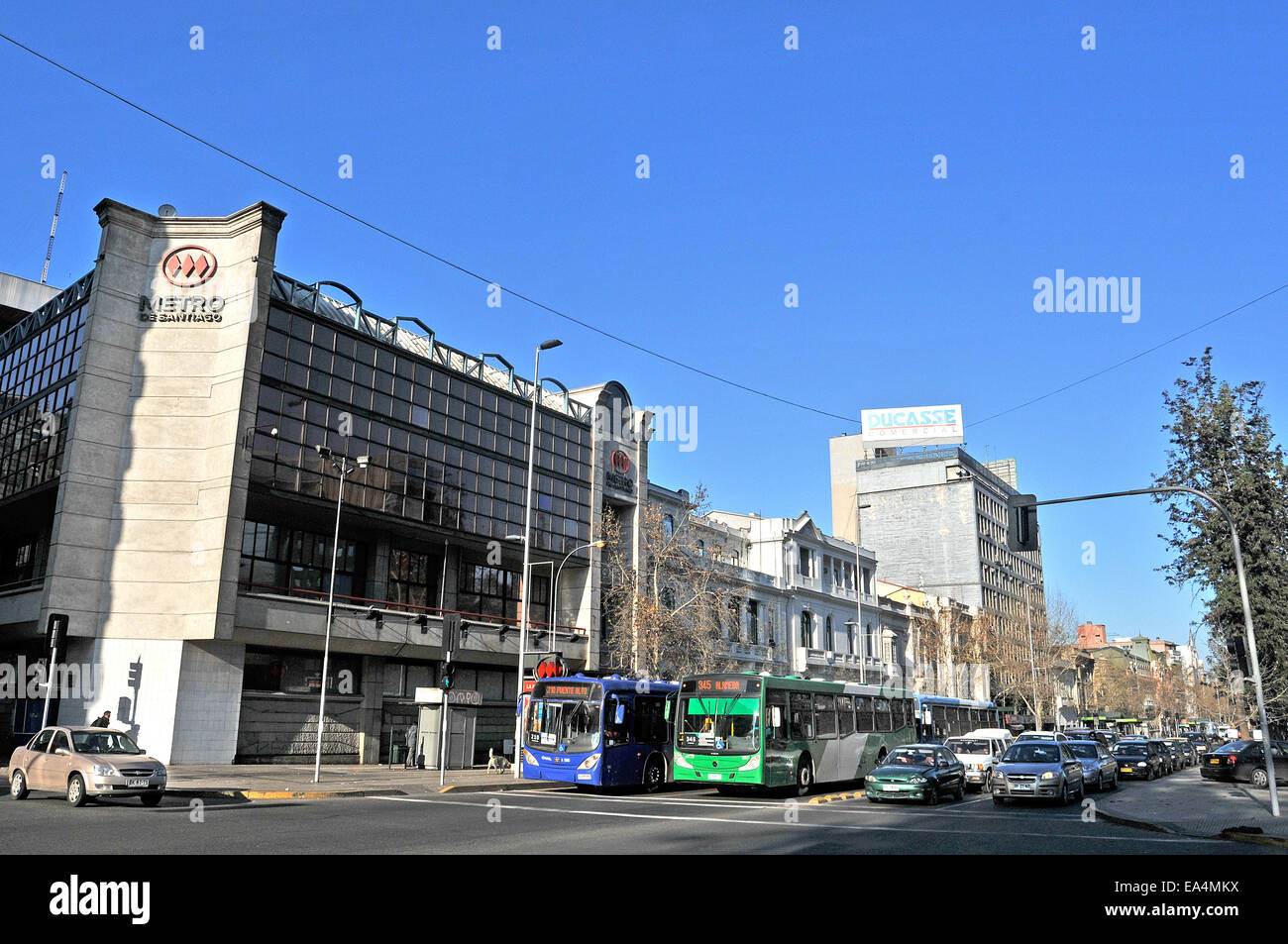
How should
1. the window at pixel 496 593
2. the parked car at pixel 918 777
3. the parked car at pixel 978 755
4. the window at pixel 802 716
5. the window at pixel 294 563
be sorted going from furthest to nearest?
1. the window at pixel 496 593
2. the window at pixel 294 563
3. the parked car at pixel 978 755
4. the window at pixel 802 716
5. the parked car at pixel 918 777

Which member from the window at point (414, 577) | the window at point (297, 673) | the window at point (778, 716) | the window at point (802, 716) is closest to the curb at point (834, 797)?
the window at point (802, 716)

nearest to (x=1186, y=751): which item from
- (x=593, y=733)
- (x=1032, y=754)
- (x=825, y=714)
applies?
(x=1032, y=754)

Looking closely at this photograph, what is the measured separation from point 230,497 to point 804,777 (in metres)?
21.2

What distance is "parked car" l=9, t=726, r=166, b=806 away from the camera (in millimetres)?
18500

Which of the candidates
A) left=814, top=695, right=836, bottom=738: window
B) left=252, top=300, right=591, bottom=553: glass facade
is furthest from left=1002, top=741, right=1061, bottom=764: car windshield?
left=252, top=300, right=591, bottom=553: glass facade

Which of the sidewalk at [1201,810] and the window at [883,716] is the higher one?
the window at [883,716]

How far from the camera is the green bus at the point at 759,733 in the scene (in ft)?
78.2

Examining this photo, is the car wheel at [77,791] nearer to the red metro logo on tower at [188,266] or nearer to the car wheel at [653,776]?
the car wheel at [653,776]

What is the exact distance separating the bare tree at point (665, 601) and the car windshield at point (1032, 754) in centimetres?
1662

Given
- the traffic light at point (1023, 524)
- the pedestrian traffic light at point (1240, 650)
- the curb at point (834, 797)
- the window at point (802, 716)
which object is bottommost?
the curb at point (834, 797)

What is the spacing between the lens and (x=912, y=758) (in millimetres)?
23109

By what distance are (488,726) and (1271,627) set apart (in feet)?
102
